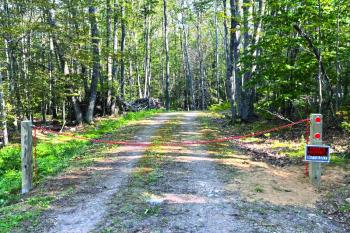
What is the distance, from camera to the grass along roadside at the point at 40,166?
235 inches

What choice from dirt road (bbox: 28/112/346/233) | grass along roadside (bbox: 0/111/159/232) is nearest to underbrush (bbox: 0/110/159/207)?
grass along roadside (bbox: 0/111/159/232)

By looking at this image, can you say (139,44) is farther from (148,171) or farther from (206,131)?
(148,171)

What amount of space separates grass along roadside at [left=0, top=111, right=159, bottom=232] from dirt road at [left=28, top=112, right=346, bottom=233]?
47cm

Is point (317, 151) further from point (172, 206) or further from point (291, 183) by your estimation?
point (172, 206)

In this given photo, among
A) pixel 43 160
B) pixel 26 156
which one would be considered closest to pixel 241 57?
pixel 43 160

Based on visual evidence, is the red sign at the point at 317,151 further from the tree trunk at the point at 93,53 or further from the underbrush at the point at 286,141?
the tree trunk at the point at 93,53

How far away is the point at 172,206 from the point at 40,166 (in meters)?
5.19

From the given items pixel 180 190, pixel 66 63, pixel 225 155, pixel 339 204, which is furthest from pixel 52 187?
pixel 66 63

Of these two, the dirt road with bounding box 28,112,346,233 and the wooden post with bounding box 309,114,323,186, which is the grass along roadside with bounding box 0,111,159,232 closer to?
the dirt road with bounding box 28,112,346,233

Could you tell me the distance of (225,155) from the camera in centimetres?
1026

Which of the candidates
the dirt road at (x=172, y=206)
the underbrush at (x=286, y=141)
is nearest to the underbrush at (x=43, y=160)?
the dirt road at (x=172, y=206)

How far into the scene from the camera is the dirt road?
525cm

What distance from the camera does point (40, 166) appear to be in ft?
31.9

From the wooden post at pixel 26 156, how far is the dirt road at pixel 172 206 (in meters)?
1.15
